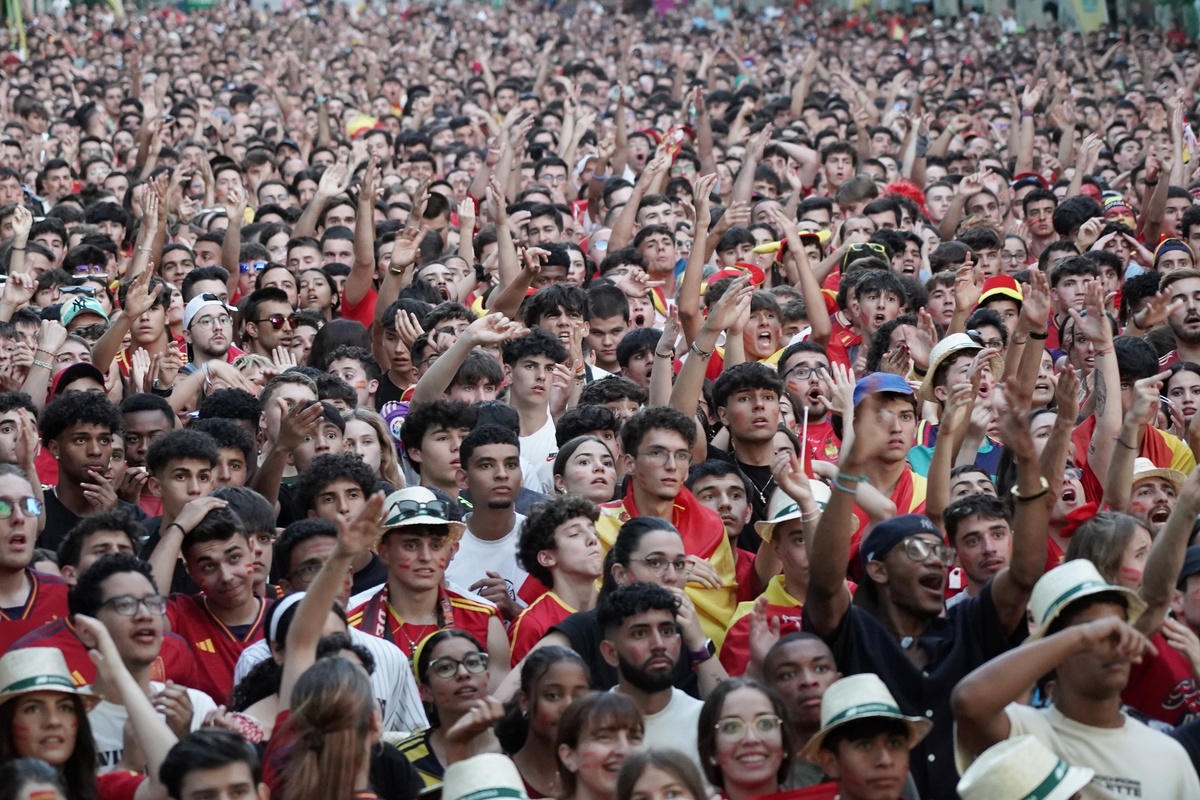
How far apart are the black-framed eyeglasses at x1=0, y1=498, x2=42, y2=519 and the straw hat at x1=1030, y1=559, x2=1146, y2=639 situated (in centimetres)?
323

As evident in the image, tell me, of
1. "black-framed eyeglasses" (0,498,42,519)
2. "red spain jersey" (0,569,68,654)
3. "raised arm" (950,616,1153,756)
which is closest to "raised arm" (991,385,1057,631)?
"raised arm" (950,616,1153,756)

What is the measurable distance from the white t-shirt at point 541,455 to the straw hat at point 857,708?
2.97 meters

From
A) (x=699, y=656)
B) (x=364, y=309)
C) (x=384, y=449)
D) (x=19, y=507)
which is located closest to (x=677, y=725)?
(x=699, y=656)

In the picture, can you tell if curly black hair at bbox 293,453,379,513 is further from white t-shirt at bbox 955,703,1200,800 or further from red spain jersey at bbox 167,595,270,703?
white t-shirt at bbox 955,703,1200,800

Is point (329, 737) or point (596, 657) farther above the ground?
point (596, 657)

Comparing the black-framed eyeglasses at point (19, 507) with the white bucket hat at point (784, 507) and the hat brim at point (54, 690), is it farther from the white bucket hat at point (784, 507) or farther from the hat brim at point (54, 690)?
the white bucket hat at point (784, 507)

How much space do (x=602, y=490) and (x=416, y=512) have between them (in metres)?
0.99

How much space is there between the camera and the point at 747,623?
5875 mm

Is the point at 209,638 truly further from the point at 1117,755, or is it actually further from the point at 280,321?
the point at 280,321

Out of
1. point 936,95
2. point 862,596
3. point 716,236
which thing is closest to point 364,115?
point 936,95

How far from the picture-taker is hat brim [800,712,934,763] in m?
4.53

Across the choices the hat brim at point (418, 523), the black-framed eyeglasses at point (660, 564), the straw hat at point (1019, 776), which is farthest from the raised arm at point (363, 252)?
the straw hat at point (1019, 776)

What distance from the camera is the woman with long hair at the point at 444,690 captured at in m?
5.19

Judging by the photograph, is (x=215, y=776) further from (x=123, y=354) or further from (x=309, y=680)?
(x=123, y=354)
